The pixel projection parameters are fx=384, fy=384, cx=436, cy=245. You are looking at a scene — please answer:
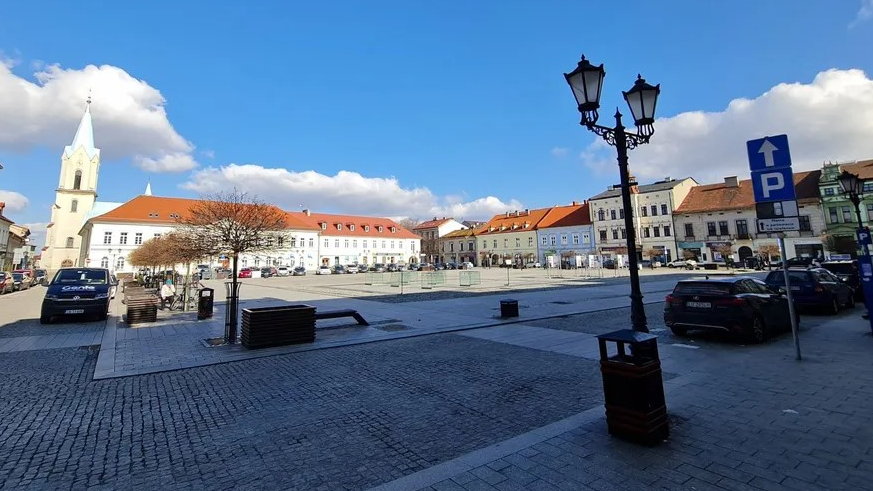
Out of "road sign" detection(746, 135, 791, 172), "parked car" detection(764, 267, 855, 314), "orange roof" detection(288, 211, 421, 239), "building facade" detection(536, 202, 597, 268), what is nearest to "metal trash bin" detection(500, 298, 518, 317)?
"road sign" detection(746, 135, 791, 172)

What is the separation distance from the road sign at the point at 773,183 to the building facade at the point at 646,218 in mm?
58693

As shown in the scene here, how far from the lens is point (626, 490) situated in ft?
10.1

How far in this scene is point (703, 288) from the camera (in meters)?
9.13

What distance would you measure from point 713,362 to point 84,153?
304 feet

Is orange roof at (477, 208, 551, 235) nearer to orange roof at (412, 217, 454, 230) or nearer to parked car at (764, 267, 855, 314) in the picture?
orange roof at (412, 217, 454, 230)

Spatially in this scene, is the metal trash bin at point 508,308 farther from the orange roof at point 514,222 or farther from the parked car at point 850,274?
the orange roof at point 514,222

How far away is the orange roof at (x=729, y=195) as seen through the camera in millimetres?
51094

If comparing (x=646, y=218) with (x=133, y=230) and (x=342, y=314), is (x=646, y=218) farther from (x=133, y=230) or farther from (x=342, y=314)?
(x=133, y=230)

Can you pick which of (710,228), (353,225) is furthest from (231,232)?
(353,225)

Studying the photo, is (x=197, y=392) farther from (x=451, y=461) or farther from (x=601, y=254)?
(x=601, y=254)

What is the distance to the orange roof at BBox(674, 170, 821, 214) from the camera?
51.1 metres

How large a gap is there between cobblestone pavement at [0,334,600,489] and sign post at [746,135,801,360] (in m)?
3.97

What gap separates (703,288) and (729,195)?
2381 inches

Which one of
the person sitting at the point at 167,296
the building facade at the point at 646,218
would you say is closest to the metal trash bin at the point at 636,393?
the person sitting at the point at 167,296
